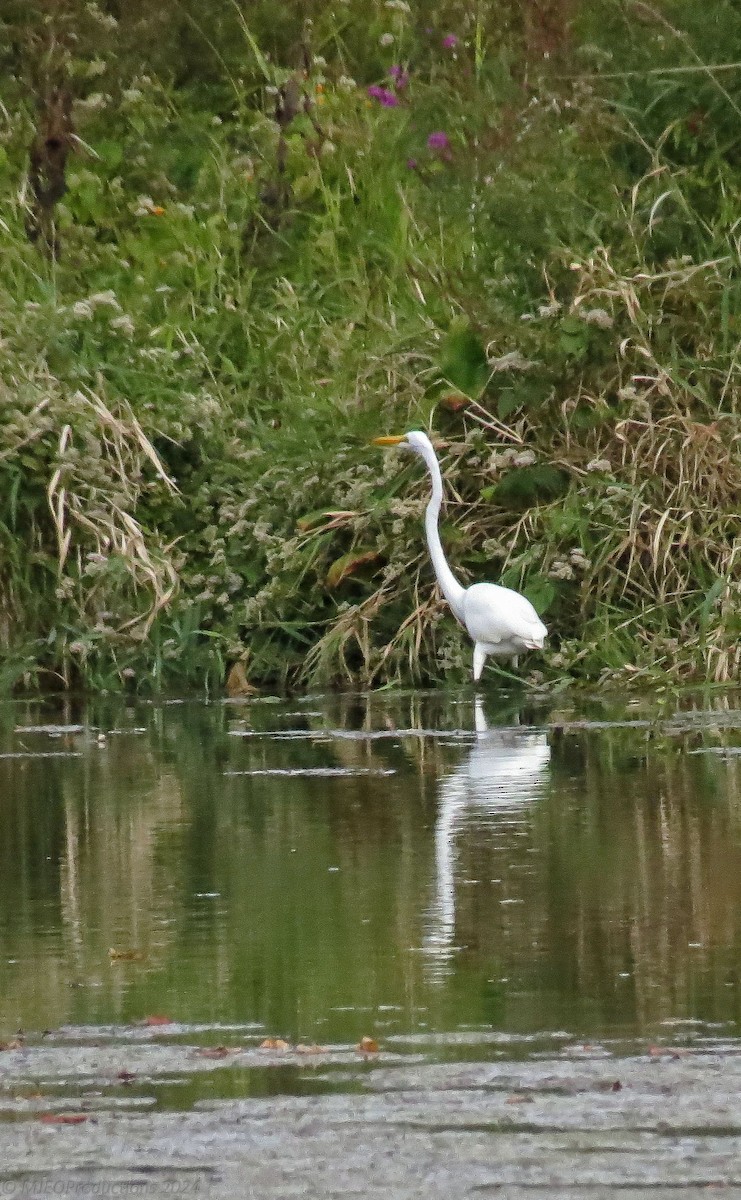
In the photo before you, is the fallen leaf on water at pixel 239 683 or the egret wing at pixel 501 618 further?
the fallen leaf on water at pixel 239 683

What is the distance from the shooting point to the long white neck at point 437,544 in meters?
11.3

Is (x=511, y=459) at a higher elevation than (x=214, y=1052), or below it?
higher

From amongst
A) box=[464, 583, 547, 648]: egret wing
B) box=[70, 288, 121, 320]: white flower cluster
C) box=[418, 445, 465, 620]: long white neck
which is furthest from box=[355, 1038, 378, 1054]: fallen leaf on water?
box=[70, 288, 121, 320]: white flower cluster

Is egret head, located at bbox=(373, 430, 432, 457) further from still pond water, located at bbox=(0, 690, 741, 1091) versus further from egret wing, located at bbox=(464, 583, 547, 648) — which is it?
still pond water, located at bbox=(0, 690, 741, 1091)

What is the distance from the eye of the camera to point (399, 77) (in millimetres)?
16500

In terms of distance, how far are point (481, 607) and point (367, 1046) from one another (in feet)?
21.0

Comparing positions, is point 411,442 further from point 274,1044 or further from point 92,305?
point 274,1044

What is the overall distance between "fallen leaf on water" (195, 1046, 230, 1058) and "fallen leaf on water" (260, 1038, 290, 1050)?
0.22ft

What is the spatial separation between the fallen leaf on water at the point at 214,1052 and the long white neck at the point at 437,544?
22.1 feet

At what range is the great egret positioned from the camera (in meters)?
10.8

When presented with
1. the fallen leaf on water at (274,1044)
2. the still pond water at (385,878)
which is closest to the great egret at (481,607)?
the still pond water at (385,878)

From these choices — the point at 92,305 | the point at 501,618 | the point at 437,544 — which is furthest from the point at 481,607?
the point at 92,305

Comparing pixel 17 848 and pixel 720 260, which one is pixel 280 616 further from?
pixel 17 848

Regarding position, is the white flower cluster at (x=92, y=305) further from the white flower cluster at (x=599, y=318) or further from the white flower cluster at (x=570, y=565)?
the white flower cluster at (x=570, y=565)
